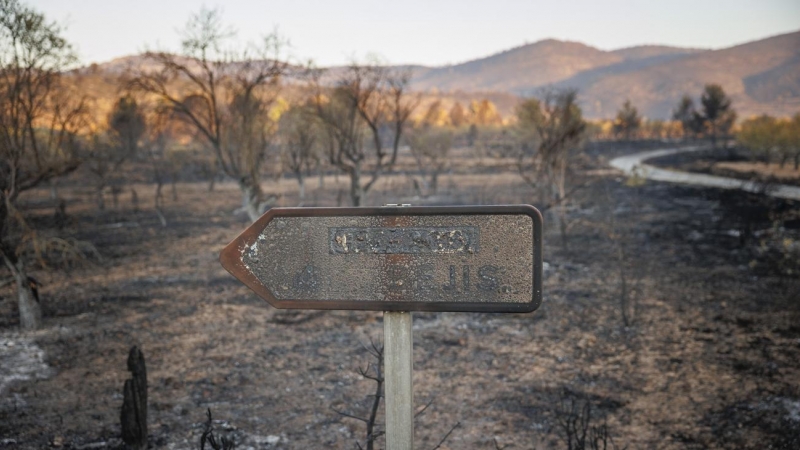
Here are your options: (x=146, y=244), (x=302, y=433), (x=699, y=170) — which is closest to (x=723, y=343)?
(x=302, y=433)

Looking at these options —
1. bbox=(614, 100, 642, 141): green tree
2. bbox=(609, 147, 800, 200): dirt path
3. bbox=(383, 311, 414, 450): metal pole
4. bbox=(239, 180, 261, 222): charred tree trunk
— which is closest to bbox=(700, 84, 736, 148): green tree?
bbox=(614, 100, 642, 141): green tree

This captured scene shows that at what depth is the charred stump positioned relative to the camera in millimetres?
4973

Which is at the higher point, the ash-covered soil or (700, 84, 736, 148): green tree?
(700, 84, 736, 148): green tree

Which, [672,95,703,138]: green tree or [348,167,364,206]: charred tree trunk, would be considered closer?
[348,167,364,206]: charred tree trunk

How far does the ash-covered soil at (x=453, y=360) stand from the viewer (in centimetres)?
582

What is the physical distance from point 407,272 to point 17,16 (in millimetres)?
9284

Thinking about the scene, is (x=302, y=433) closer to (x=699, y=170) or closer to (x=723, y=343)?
(x=723, y=343)

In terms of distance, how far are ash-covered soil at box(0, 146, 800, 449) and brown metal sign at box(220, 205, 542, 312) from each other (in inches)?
148

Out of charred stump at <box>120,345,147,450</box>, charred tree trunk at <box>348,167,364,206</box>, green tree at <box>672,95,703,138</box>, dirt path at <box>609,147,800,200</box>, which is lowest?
charred stump at <box>120,345,147,450</box>

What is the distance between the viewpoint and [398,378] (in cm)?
198

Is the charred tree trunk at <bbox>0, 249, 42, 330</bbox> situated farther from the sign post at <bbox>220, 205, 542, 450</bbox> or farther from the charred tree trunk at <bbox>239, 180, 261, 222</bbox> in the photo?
the sign post at <bbox>220, 205, 542, 450</bbox>

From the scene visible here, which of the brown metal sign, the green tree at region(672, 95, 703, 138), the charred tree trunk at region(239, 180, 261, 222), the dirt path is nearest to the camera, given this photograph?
the brown metal sign

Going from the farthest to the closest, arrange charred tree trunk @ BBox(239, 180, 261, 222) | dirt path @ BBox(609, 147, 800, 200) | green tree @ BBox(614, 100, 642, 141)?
1. green tree @ BBox(614, 100, 642, 141)
2. dirt path @ BBox(609, 147, 800, 200)
3. charred tree trunk @ BBox(239, 180, 261, 222)

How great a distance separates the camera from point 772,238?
1573 centimetres
